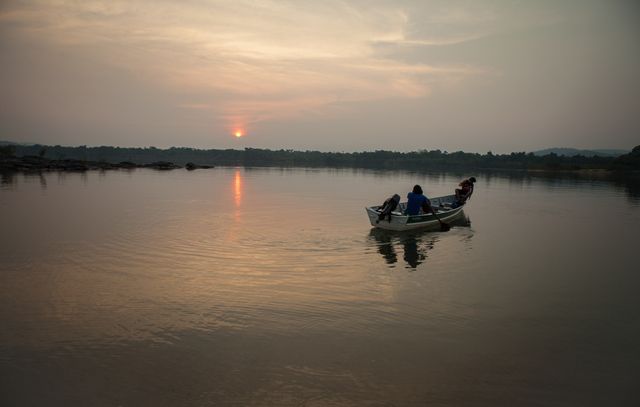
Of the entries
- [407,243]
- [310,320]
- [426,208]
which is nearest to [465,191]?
Answer: [426,208]

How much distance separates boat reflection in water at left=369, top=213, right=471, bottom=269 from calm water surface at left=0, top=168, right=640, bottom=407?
12 centimetres

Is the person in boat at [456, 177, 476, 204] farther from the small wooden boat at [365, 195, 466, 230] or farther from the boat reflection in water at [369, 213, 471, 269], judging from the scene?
the boat reflection in water at [369, 213, 471, 269]

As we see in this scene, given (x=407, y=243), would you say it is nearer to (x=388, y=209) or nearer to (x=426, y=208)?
(x=388, y=209)

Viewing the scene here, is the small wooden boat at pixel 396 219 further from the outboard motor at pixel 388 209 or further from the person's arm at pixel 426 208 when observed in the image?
the person's arm at pixel 426 208

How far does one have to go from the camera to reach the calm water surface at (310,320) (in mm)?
4793

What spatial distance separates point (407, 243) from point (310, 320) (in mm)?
8112

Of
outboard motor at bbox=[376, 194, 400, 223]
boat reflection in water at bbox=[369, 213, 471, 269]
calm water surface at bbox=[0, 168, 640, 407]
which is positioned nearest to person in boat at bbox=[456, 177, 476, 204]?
boat reflection in water at bbox=[369, 213, 471, 269]

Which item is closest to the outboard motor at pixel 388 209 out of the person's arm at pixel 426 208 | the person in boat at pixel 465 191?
the person's arm at pixel 426 208

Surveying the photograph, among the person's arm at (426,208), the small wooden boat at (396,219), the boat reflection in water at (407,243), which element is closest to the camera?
the boat reflection in water at (407,243)

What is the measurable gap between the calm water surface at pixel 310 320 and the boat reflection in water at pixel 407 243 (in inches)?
4.6

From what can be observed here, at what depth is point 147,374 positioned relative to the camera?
4949 millimetres

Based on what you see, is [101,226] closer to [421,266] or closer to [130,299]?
[130,299]

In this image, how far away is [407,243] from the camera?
45.7ft

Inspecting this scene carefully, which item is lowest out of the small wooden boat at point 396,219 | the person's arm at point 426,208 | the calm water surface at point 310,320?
the calm water surface at point 310,320
